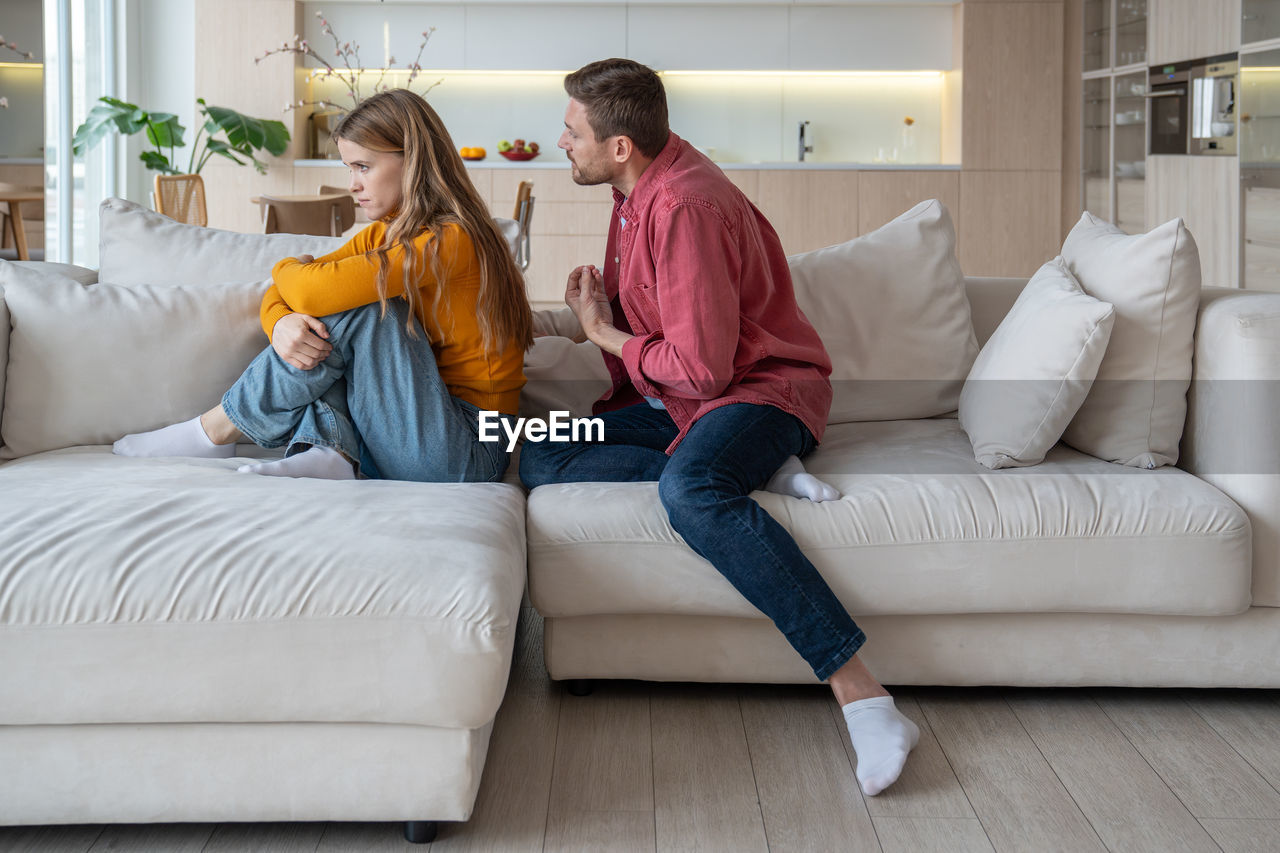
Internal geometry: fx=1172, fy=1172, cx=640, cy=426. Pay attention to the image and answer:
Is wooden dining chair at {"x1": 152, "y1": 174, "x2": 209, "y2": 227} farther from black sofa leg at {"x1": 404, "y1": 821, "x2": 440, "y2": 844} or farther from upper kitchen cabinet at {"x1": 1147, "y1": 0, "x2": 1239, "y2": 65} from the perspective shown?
upper kitchen cabinet at {"x1": 1147, "y1": 0, "x2": 1239, "y2": 65}

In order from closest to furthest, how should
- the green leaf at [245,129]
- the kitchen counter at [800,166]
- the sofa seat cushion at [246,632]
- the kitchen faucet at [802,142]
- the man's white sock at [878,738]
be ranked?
the sofa seat cushion at [246,632]
the man's white sock at [878,738]
the green leaf at [245,129]
the kitchen counter at [800,166]
the kitchen faucet at [802,142]

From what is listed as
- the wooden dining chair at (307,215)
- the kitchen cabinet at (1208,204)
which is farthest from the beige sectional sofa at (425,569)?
the kitchen cabinet at (1208,204)

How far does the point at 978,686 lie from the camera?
7.11 ft

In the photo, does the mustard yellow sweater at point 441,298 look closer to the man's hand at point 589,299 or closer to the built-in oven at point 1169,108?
the man's hand at point 589,299

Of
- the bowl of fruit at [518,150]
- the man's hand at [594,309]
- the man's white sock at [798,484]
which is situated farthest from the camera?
the bowl of fruit at [518,150]

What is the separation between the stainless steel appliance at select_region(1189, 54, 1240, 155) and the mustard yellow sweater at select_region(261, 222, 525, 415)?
15.3ft

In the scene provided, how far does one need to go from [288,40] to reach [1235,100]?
5.60m

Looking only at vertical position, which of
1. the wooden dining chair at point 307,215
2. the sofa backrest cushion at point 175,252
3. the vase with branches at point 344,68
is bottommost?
the sofa backrest cushion at point 175,252

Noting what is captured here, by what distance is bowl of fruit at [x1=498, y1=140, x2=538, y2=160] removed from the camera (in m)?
7.78

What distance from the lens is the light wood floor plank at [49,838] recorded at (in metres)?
1.60

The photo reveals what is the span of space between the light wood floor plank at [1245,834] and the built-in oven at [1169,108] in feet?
17.1

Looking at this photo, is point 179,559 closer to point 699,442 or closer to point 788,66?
point 699,442

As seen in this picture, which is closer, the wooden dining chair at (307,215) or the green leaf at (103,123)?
the wooden dining chair at (307,215)

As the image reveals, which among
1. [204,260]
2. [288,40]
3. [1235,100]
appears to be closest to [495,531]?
[204,260]
